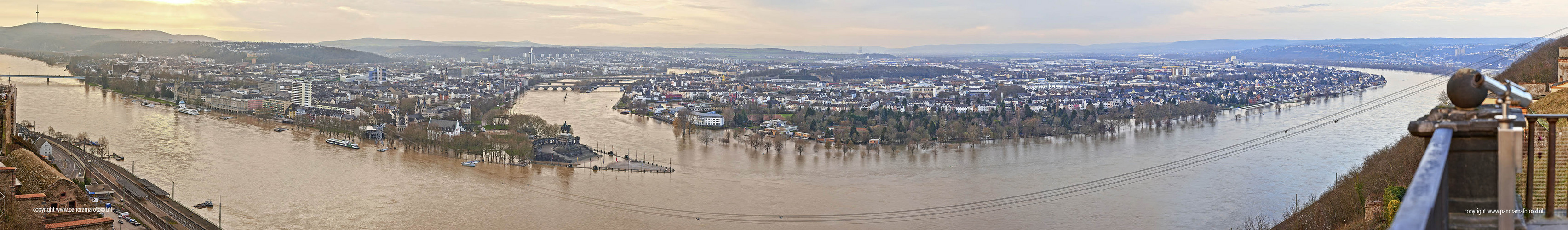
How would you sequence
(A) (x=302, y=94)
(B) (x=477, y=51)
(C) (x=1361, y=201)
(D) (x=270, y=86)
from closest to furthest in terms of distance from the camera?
(C) (x=1361, y=201), (A) (x=302, y=94), (D) (x=270, y=86), (B) (x=477, y=51)

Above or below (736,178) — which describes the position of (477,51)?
above

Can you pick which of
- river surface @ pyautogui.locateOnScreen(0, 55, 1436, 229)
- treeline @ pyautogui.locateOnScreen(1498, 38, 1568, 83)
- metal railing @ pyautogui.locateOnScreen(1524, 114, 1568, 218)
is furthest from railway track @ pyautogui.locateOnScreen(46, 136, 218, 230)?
treeline @ pyautogui.locateOnScreen(1498, 38, 1568, 83)

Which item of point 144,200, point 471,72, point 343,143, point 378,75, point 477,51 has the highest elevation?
point 477,51

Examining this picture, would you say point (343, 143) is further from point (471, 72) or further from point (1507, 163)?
point (471, 72)

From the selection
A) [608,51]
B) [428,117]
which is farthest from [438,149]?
[608,51]

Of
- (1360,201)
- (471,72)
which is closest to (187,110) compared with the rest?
(471,72)

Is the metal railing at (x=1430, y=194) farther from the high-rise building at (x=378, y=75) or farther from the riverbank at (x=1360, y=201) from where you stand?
the high-rise building at (x=378, y=75)

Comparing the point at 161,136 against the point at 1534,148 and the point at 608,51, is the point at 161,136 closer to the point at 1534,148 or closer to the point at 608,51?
the point at 1534,148
